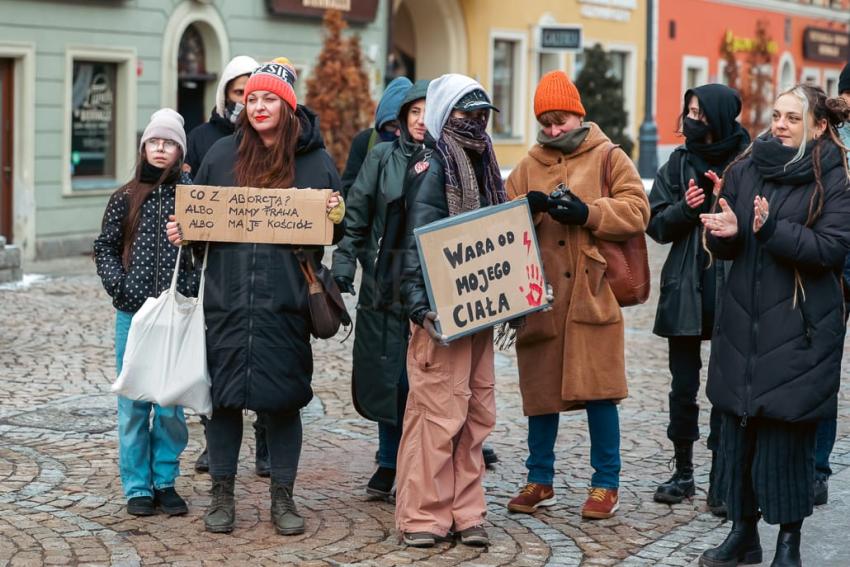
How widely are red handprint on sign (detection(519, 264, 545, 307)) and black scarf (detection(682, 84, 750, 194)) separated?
963 mm

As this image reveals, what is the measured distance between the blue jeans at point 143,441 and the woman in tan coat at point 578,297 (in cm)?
143

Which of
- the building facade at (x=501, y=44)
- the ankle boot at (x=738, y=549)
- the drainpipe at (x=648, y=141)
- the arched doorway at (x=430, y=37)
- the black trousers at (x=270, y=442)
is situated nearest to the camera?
the ankle boot at (x=738, y=549)

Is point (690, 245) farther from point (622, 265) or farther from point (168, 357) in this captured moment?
point (168, 357)

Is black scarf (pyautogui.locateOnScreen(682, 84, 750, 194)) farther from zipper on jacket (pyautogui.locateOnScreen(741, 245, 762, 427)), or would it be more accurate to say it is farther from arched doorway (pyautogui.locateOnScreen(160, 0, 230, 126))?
arched doorway (pyautogui.locateOnScreen(160, 0, 230, 126))

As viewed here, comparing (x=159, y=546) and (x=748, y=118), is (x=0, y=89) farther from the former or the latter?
(x=748, y=118)

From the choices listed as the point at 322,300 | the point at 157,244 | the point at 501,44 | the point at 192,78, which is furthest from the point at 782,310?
the point at 501,44

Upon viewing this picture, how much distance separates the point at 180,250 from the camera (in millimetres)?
6012

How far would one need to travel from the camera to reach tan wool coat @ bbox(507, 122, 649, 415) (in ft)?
20.8

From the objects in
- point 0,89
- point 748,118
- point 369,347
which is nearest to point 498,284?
point 369,347

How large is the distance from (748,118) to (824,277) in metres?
29.9

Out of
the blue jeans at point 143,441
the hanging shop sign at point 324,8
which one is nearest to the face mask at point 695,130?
the blue jeans at point 143,441

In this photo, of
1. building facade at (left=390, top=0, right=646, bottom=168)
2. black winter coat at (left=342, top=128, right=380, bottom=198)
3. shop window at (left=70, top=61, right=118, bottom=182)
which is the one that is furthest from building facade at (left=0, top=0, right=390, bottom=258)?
black winter coat at (left=342, top=128, right=380, bottom=198)

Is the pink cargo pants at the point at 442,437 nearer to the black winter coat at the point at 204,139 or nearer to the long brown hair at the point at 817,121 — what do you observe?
the long brown hair at the point at 817,121

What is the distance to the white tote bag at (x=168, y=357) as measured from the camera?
5816 mm
